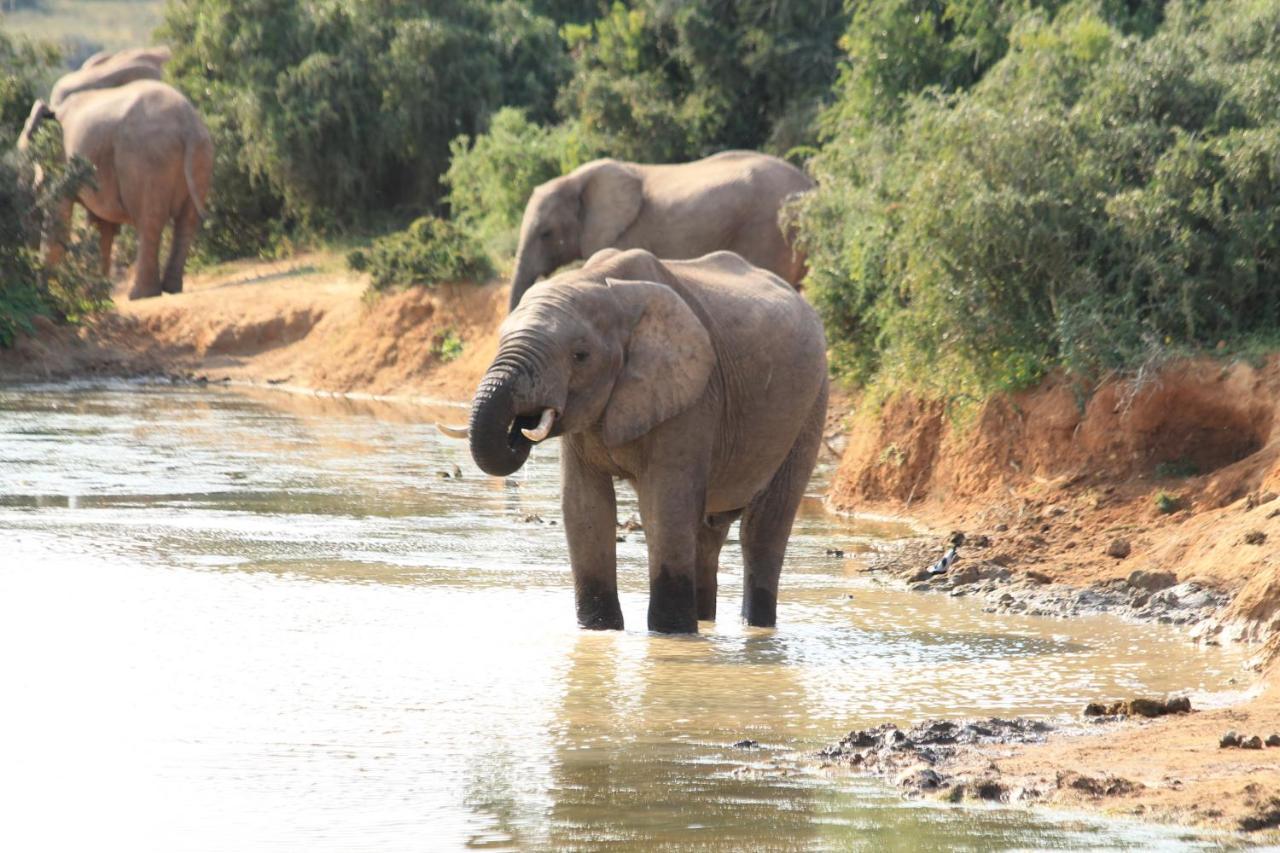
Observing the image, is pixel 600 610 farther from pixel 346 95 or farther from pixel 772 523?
pixel 346 95

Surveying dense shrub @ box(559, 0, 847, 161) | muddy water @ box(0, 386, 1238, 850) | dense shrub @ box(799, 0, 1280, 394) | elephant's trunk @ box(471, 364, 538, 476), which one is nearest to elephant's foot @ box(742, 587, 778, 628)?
muddy water @ box(0, 386, 1238, 850)

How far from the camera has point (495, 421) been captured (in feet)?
28.5

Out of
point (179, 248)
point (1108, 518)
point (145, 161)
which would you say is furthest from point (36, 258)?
point (1108, 518)

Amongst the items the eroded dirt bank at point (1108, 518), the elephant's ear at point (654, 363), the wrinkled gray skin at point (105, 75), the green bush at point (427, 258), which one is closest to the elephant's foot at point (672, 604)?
the elephant's ear at point (654, 363)

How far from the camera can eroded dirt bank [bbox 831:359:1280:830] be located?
7121mm

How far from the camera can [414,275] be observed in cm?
2569

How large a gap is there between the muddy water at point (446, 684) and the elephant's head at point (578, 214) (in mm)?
6908

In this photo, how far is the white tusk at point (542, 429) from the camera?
8828mm

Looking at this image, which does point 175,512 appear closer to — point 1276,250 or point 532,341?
point 532,341

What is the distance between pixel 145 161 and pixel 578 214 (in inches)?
345

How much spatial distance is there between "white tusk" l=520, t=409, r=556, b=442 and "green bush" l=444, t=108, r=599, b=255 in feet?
55.7

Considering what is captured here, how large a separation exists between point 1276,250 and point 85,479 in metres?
9.30

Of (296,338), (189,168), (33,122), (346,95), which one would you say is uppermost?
(346,95)

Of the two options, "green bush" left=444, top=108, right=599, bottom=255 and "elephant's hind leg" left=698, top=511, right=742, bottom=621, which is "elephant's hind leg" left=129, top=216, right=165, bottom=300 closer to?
"green bush" left=444, top=108, right=599, bottom=255
